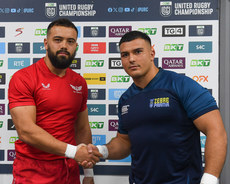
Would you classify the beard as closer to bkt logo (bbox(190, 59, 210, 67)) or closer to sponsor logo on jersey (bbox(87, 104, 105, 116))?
sponsor logo on jersey (bbox(87, 104, 105, 116))

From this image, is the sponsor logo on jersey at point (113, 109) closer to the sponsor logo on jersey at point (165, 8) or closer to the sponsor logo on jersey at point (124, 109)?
the sponsor logo on jersey at point (124, 109)

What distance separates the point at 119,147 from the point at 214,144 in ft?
2.33

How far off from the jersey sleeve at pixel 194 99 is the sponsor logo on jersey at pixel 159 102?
0.08m

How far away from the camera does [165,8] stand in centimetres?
205

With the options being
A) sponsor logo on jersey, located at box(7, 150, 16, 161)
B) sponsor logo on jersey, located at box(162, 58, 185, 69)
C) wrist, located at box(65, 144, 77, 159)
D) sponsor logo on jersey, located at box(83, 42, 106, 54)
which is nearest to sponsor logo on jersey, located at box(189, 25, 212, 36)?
sponsor logo on jersey, located at box(162, 58, 185, 69)

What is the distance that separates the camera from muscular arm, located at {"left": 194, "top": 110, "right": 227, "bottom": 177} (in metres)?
1.25

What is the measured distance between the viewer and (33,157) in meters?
1.64

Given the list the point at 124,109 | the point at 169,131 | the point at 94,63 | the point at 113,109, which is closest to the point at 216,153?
the point at 169,131

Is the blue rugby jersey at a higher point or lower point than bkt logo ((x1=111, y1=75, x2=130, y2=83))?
lower

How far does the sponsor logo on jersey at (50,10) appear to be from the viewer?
2108mm

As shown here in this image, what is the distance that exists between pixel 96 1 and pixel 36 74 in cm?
88

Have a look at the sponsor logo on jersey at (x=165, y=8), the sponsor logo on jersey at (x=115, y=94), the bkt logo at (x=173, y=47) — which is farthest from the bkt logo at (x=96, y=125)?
the sponsor logo on jersey at (x=165, y=8)

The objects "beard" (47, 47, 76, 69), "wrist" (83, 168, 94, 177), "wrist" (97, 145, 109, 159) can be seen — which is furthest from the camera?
"wrist" (83, 168, 94, 177)

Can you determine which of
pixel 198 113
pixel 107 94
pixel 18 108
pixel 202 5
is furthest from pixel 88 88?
pixel 202 5
